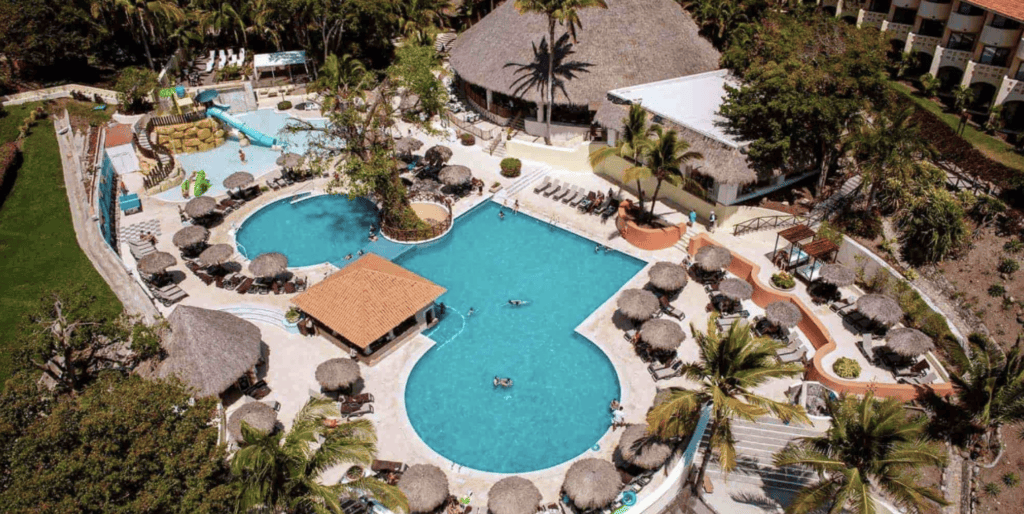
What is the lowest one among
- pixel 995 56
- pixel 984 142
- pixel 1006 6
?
pixel 984 142

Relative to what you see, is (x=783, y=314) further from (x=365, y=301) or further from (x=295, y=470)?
(x=295, y=470)

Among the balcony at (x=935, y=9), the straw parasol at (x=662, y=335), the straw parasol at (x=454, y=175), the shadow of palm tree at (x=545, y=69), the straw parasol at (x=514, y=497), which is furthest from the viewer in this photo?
the shadow of palm tree at (x=545, y=69)

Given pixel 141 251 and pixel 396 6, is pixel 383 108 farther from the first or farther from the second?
pixel 396 6

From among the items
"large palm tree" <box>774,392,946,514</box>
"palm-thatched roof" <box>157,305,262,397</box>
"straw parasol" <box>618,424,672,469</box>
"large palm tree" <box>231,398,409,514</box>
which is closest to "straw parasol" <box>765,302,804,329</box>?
"large palm tree" <box>774,392,946,514</box>

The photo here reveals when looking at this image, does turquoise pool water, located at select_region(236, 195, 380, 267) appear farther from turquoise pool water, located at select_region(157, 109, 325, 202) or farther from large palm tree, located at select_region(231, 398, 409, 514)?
large palm tree, located at select_region(231, 398, 409, 514)

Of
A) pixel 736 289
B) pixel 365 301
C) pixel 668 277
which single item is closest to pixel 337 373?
→ pixel 365 301

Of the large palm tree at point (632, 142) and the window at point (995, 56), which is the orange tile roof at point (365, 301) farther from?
the window at point (995, 56)

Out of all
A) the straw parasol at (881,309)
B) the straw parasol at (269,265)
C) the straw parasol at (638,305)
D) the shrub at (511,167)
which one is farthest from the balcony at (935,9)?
the straw parasol at (269,265)
